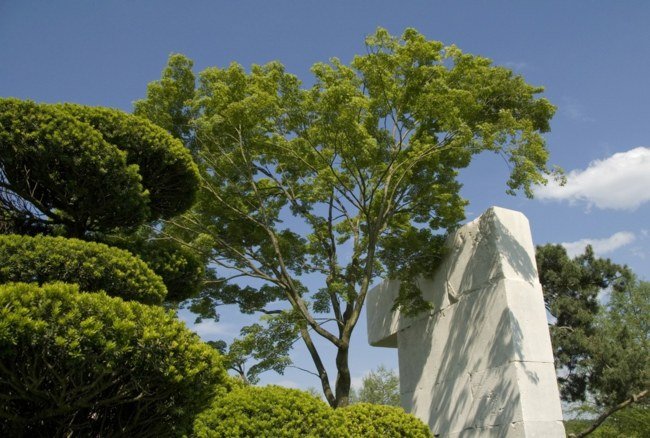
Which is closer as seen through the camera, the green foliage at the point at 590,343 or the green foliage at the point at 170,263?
the green foliage at the point at 170,263

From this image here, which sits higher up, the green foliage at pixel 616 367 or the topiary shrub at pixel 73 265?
the green foliage at pixel 616 367

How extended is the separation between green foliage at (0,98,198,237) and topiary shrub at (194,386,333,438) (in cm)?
221

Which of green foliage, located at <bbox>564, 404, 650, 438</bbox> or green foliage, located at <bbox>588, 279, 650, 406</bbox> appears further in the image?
green foliage, located at <bbox>564, 404, 650, 438</bbox>

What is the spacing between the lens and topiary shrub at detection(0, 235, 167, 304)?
4.26 metres

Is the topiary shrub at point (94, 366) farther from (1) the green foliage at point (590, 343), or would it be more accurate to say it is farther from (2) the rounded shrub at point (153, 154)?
(1) the green foliage at point (590, 343)

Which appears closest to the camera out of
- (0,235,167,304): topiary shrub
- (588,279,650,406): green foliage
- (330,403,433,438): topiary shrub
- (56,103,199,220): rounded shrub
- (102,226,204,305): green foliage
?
(0,235,167,304): topiary shrub

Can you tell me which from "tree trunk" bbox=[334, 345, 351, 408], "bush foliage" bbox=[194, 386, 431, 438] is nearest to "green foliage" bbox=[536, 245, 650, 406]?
"tree trunk" bbox=[334, 345, 351, 408]

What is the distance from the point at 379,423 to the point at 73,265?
425 centimetres

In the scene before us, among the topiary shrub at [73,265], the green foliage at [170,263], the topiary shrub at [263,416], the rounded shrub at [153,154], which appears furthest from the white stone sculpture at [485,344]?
the topiary shrub at [73,265]

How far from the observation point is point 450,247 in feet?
32.3

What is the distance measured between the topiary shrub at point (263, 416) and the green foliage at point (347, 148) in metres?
3.87

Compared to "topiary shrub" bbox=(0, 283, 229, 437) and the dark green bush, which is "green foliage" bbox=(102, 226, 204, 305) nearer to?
the dark green bush

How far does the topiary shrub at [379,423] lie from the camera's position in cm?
643

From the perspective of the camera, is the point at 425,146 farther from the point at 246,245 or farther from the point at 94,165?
the point at 94,165
